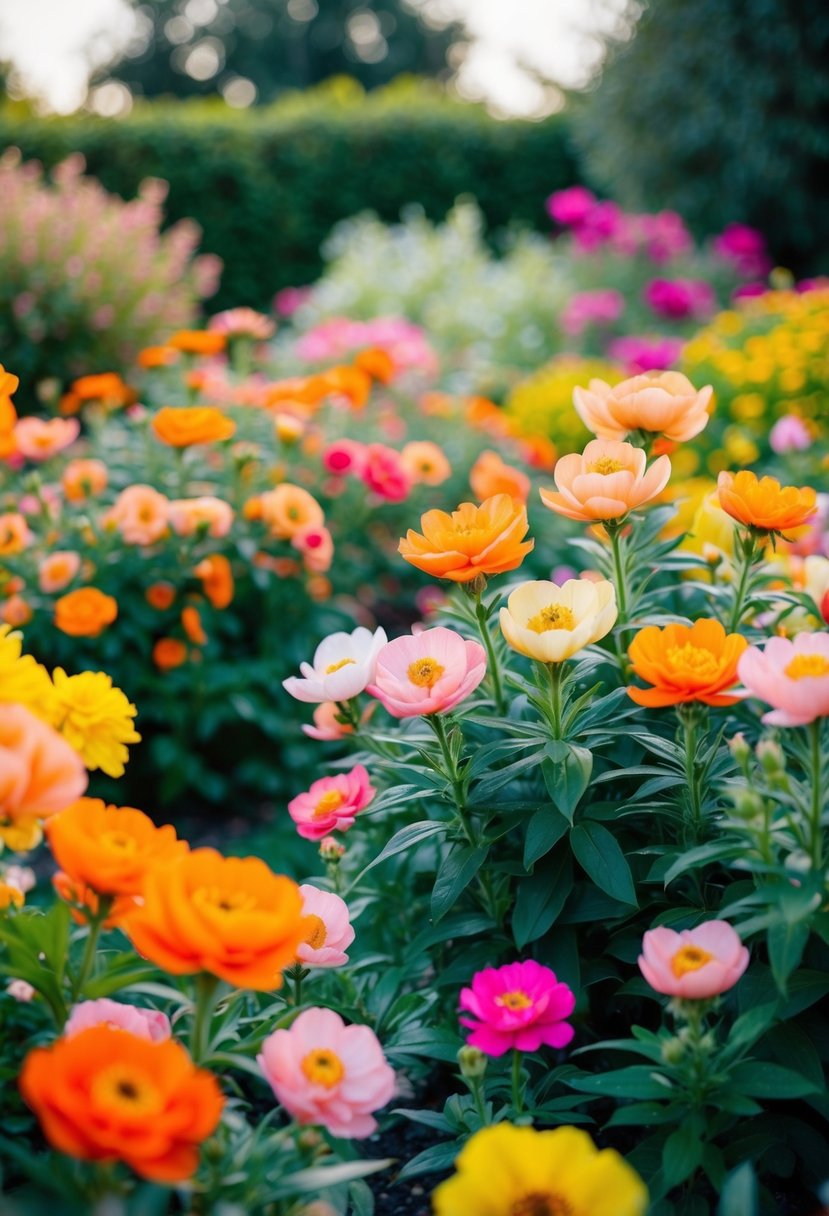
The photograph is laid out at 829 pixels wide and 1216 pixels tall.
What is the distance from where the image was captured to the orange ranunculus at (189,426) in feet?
7.95

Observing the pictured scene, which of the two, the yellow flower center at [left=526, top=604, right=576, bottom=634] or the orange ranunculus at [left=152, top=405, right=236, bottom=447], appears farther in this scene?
the orange ranunculus at [left=152, top=405, right=236, bottom=447]

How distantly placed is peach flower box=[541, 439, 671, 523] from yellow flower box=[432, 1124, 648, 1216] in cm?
69

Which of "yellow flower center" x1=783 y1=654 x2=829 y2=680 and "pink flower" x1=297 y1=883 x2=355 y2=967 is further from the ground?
"yellow flower center" x1=783 y1=654 x2=829 y2=680

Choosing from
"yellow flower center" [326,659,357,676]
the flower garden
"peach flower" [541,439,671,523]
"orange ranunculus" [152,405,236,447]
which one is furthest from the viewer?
"orange ranunculus" [152,405,236,447]

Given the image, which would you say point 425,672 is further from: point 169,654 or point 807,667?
point 169,654

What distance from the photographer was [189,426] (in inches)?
95.7

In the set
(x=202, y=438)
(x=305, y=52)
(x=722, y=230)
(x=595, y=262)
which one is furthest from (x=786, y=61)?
(x=305, y=52)

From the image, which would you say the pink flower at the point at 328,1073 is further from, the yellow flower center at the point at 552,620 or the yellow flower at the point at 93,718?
the yellow flower center at the point at 552,620

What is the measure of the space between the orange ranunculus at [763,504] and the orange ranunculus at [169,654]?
1745 mm

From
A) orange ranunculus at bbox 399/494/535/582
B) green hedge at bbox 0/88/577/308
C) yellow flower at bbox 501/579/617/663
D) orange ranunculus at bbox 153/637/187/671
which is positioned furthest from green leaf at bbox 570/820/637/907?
green hedge at bbox 0/88/577/308

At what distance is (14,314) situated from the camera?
4.44 metres

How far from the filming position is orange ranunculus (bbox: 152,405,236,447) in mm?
2424

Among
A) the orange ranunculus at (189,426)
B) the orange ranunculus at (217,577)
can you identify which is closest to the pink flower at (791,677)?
the orange ranunculus at (189,426)

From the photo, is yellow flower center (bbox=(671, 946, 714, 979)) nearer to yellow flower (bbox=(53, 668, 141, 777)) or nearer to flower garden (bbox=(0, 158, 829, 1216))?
flower garden (bbox=(0, 158, 829, 1216))
